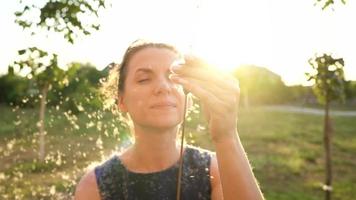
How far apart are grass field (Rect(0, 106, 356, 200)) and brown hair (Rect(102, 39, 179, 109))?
4.57 feet

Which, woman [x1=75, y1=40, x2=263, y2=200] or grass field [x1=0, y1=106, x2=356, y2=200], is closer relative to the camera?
→ woman [x1=75, y1=40, x2=263, y2=200]

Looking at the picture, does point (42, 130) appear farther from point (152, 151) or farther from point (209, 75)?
point (209, 75)

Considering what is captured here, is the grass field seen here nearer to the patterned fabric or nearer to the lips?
the patterned fabric

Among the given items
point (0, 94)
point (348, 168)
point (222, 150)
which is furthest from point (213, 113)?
point (0, 94)

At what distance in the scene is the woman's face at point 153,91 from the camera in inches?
100

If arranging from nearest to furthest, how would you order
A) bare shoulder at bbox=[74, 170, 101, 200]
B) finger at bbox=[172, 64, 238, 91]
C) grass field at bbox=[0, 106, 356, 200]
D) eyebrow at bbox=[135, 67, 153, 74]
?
finger at bbox=[172, 64, 238, 91], eyebrow at bbox=[135, 67, 153, 74], bare shoulder at bbox=[74, 170, 101, 200], grass field at bbox=[0, 106, 356, 200]

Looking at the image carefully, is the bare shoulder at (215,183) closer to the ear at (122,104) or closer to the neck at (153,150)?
the neck at (153,150)

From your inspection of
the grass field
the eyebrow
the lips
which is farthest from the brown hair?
the grass field

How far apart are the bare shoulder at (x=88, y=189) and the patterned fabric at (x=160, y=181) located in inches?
1.1

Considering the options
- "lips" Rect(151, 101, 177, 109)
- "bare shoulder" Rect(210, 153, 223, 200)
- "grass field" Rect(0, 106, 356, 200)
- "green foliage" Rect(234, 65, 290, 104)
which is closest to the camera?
"lips" Rect(151, 101, 177, 109)

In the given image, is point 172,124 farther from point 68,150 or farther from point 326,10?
point 68,150

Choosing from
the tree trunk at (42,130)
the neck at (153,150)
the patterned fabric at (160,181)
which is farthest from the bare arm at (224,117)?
the tree trunk at (42,130)

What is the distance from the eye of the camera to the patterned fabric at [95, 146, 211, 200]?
2.89m

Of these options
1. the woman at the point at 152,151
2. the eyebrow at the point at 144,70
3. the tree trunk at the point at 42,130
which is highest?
the eyebrow at the point at 144,70
